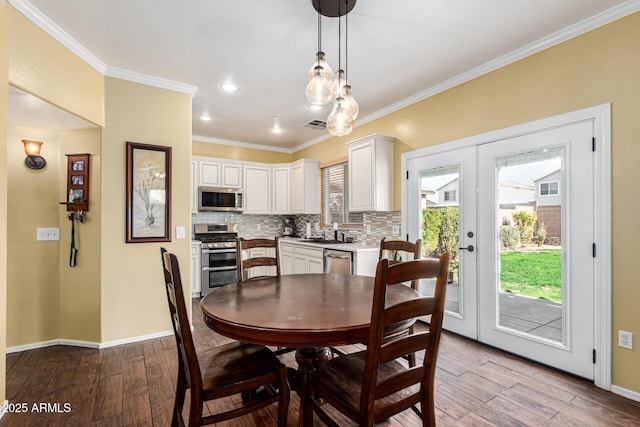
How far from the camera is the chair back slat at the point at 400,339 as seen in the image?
1146 mm

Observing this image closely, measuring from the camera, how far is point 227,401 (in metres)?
2.02

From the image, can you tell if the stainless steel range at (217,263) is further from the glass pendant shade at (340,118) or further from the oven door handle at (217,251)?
the glass pendant shade at (340,118)

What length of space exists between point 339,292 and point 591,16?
2.68m

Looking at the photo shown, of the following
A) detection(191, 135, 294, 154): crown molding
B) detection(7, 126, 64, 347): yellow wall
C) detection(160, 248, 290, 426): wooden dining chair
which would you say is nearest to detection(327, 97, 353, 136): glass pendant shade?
detection(160, 248, 290, 426): wooden dining chair

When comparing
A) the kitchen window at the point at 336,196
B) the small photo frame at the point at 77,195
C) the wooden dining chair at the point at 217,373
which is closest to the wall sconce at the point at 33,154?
the small photo frame at the point at 77,195

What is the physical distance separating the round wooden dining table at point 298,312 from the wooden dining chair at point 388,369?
131 mm

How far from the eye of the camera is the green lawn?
244 cm

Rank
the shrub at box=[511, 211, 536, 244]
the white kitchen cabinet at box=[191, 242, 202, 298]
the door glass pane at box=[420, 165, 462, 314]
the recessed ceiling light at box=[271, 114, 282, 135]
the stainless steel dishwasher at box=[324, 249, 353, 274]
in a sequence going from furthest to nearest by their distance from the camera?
the white kitchen cabinet at box=[191, 242, 202, 298] → the recessed ceiling light at box=[271, 114, 282, 135] → the stainless steel dishwasher at box=[324, 249, 353, 274] → the door glass pane at box=[420, 165, 462, 314] → the shrub at box=[511, 211, 536, 244]

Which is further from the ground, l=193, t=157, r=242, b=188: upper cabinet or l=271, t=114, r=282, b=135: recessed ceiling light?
l=271, t=114, r=282, b=135: recessed ceiling light

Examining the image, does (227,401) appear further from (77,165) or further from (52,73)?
(52,73)

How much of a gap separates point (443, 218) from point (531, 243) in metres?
0.86

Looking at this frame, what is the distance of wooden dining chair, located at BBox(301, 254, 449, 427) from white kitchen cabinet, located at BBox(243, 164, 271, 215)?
427 centimetres

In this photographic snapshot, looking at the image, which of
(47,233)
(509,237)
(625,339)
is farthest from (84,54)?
(625,339)

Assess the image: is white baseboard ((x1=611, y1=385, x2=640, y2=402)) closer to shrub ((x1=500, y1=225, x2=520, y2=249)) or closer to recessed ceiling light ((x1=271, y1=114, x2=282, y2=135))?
shrub ((x1=500, y1=225, x2=520, y2=249))
